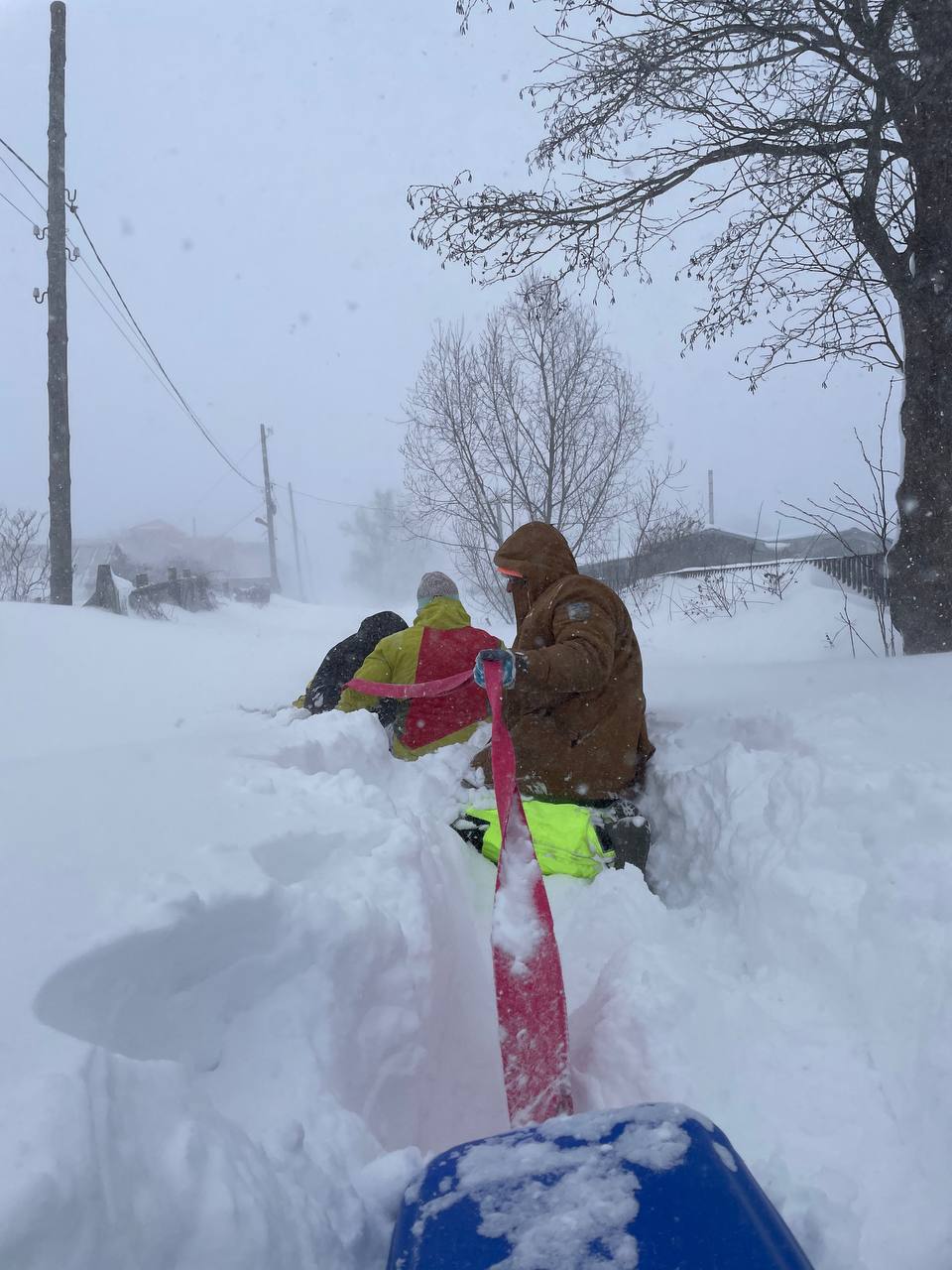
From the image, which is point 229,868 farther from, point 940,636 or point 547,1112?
point 940,636

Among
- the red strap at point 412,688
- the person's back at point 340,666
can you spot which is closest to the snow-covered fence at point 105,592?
the person's back at point 340,666

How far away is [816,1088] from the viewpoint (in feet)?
6.35

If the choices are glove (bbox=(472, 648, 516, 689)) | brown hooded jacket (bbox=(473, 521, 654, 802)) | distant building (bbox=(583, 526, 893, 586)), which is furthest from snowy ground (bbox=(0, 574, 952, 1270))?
distant building (bbox=(583, 526, 893, 586))

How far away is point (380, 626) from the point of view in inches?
202

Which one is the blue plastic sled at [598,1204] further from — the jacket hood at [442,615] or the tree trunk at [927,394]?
the tree trunk at [927,394]

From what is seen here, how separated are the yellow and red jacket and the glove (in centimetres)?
121

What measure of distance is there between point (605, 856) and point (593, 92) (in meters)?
4.88

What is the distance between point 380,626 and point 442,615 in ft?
2.75

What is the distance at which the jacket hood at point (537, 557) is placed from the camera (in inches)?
145

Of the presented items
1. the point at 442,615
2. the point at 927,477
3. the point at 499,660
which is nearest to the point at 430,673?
the point at 442,615

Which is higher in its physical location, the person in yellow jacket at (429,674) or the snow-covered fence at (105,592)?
the snow-covered fence at (105,592)

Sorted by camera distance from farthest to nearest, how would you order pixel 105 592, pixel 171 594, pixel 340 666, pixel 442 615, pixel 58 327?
pixel 171 594, pixel 105 592, pixel 58 327, pixel 340 666, pixel 442 615

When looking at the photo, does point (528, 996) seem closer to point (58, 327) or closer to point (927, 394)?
point (927, 394)

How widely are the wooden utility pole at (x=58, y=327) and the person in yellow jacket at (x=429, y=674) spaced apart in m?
8.66
